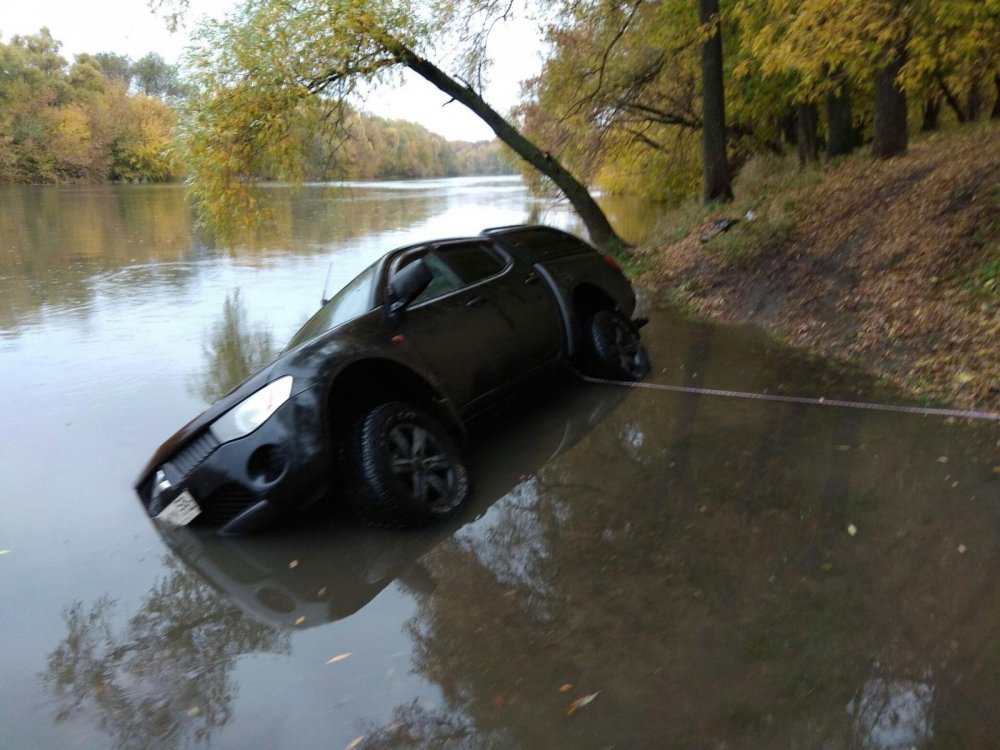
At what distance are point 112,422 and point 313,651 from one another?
162 inches

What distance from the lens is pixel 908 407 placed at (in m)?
5.62

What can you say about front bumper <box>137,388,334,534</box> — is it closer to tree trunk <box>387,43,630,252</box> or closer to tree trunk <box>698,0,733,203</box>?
tree trunk <box>387,43,630,252</box>

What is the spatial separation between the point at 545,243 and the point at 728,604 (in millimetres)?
4261

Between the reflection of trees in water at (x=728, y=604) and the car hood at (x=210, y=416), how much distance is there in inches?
54.6

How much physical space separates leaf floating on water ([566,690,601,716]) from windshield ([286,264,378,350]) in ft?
9.56

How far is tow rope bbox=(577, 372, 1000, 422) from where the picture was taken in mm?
5207

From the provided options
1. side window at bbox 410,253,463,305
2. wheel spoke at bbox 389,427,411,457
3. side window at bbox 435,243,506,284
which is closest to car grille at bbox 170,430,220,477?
wheel spoke at bbox 389,427,411,457

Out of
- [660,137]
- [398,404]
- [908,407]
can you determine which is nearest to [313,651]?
[398,404]

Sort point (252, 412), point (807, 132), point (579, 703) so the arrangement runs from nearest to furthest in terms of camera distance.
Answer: point (579, 703)
point (252, 412)
point (807, 132)

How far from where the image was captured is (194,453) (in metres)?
4.20

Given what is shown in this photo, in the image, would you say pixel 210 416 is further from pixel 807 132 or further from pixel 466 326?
pixel 807 132

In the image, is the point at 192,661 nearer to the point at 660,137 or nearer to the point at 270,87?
the point at 270,87

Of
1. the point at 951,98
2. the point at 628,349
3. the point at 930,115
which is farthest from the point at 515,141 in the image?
the point at 930,115

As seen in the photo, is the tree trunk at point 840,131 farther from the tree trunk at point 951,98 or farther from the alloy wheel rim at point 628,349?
the alloy wheel rim at point 628,349
